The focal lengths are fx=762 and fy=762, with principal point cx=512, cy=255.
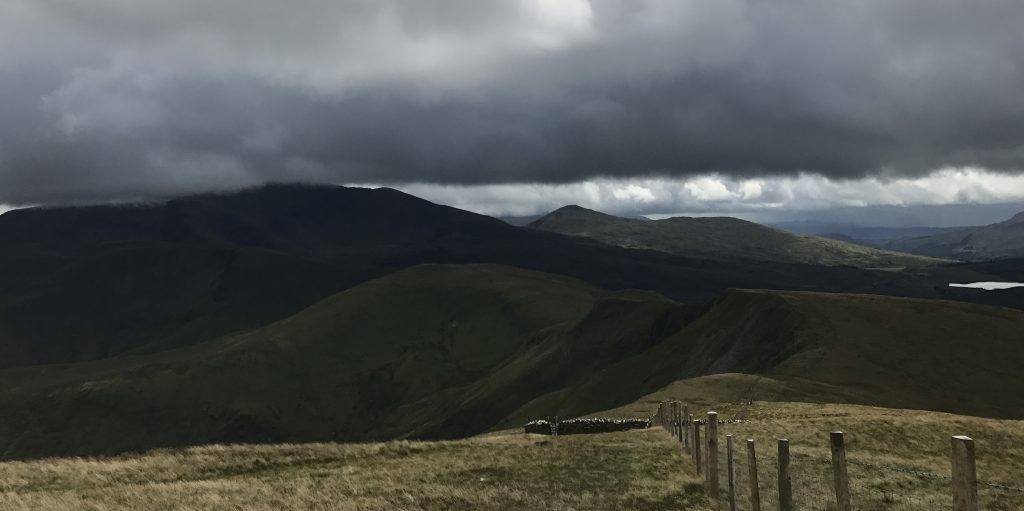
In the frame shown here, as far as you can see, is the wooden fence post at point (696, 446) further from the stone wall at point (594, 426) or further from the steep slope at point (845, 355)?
the steep slope at point (845, 355)

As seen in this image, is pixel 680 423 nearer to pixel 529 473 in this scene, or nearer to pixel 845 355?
pixel 529 473

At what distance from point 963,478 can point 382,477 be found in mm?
19556

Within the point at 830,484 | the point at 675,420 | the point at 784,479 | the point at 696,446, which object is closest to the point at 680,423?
the point at 675,420

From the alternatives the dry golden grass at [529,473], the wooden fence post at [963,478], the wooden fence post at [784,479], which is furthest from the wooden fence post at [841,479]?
the dry golden grass at [529,473]

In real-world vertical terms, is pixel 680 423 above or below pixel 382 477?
above

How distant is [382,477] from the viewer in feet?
90.0

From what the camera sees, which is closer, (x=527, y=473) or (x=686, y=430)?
(x=527, y=473)

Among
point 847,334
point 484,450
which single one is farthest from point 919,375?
point 484,450

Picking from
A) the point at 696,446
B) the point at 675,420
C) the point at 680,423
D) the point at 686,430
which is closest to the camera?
the point at 696,446

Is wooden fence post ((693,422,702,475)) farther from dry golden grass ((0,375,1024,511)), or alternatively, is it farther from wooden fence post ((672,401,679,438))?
wooden fence post ((672,401,679,438))

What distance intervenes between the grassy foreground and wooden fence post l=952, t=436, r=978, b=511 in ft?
31.1

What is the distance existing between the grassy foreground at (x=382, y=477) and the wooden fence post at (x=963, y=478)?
9469 millimetres

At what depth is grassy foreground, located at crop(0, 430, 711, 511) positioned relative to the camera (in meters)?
22.8

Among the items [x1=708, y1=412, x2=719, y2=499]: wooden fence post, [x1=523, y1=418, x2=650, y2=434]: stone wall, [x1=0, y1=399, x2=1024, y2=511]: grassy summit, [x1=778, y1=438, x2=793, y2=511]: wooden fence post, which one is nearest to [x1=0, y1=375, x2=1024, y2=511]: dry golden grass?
[x1=0, y1=399, x2=1024, y2=511]: grassy summit
